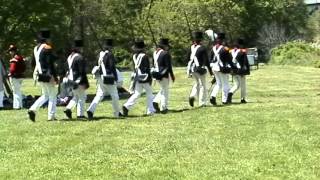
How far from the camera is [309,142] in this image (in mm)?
13273

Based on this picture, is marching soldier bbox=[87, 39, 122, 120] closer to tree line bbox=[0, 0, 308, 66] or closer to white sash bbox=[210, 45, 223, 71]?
white sash bbox=[210, 45, 223, 71]

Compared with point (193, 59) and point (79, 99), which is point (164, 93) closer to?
point (193, 59)

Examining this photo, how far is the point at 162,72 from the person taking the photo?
19.6 meters

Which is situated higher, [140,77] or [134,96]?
[140,77]

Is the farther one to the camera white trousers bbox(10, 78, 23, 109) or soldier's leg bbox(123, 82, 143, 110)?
white trousers bbox(10, 78, 23, 109)

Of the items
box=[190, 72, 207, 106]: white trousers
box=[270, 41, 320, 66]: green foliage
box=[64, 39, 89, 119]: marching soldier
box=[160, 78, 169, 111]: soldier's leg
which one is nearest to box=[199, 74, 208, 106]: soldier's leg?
box=[190, 72, 207, 106]: white trousers

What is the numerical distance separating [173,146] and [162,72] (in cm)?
655

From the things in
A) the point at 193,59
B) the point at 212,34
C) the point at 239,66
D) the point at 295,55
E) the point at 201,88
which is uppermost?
the point at 212,34

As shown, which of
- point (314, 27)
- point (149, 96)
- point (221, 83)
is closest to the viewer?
point (149, 96)

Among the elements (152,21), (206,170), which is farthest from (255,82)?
(152,21)

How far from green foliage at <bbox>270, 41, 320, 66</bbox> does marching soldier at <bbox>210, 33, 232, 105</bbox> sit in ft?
133

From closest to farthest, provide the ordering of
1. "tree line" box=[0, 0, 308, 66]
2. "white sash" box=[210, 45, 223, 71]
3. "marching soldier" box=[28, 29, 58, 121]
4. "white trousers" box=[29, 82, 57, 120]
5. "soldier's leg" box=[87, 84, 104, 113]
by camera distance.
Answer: "marching soldier" box=[28, 29, 58, 121] → "white trousers" box=[29, 82, 57, 120] → "soldier's leg" box=[87, 84, 104, 113] → "white sash" box=[210, 45, 223, 71] → "tree line" box=[0, 0, 308, 66]

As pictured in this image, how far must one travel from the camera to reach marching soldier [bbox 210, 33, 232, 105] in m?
21.2

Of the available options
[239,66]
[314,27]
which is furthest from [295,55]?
[239,66]
